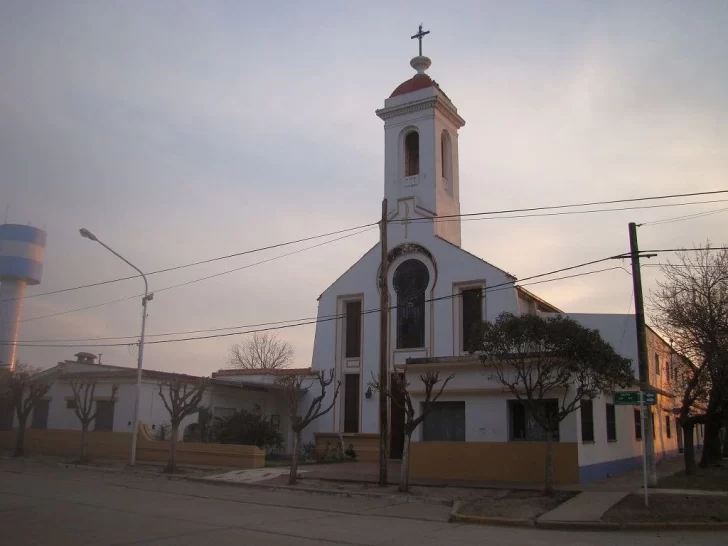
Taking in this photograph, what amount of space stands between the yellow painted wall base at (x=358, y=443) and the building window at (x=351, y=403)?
60cm

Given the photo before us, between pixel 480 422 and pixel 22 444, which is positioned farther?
pixel 22 444

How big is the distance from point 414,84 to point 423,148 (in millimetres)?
4244

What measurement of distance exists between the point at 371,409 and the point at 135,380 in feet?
37.5

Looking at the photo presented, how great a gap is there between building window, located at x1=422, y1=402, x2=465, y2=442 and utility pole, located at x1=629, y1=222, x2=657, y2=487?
5977 mm

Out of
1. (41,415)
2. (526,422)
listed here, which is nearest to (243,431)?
(41,415)

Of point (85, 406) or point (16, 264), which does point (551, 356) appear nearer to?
point (85, 406)

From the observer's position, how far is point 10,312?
7481 cm

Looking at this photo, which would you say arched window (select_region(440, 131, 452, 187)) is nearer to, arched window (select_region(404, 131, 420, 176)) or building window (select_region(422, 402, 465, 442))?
arched window (select_region(404, 131, 420, 176))

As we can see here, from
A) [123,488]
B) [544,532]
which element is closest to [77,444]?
[123,488]

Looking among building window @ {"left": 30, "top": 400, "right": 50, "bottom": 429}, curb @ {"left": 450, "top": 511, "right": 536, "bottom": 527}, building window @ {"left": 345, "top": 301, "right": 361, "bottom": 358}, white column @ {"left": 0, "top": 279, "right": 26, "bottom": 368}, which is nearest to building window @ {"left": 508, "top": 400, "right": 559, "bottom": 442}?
curb @ {"left": 450, "top": 511, "right": 536, "bottom": 527}

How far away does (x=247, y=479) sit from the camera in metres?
22.9

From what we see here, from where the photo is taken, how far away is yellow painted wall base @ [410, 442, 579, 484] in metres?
20.7

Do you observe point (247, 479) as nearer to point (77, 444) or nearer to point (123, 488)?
point (123, 488)

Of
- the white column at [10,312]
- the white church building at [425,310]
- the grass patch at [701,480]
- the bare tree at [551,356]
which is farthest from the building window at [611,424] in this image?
the white column at [10,312]
